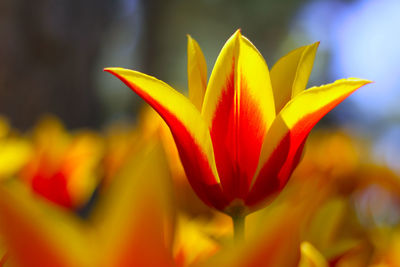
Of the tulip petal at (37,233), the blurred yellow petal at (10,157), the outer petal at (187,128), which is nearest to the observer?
the tulip petal at (37,233)

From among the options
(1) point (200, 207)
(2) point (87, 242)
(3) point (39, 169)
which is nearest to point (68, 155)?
(3) point (39, 169)

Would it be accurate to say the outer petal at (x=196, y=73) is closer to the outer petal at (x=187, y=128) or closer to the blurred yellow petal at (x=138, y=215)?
the outer petal at (x=187, y=128)

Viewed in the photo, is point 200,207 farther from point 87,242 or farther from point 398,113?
point 398,113

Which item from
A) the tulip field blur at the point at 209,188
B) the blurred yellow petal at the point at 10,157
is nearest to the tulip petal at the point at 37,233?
the tulip field blur at the point at 209,188

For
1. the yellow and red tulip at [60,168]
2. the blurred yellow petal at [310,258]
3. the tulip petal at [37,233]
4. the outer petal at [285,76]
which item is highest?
the outer petal at [285,76]

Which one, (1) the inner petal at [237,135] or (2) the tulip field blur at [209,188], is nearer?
(2) the tulip field blur at [209,188]

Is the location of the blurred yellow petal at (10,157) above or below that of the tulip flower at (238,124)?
below

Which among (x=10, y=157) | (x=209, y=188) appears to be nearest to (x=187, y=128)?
(x=209, y=188)

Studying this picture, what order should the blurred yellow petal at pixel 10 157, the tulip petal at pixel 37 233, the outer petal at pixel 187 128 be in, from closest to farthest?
1. the tulip petal at pixel 37 233
2. the outer petal at pixel 187 128
3. the blurred yellow petal at pixel 10 157
